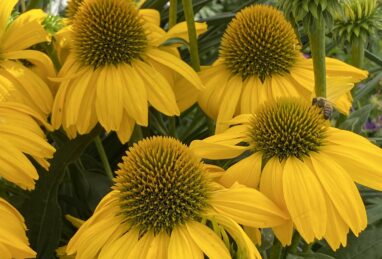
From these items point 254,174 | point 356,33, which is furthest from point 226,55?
point 254,174

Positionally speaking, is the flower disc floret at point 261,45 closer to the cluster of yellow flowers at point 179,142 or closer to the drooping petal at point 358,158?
the cluster of yellow flowers at point 179,142

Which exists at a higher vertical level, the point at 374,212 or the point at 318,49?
the point at 318,49

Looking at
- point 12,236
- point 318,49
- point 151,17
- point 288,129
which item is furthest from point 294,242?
point 151,17

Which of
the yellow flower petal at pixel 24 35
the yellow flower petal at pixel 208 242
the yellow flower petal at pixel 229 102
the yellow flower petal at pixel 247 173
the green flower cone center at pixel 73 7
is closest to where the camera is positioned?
the yellow flower petal at pixel 208 242

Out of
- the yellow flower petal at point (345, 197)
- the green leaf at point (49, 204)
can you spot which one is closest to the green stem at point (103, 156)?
the green leaf at point (49, 204)

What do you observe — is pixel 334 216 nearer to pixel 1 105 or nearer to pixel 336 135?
pixel 336 135

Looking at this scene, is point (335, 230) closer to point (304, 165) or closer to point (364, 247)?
point (304, 165)

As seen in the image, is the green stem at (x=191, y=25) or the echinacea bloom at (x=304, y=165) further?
the green stem at (x=191, y=25)
